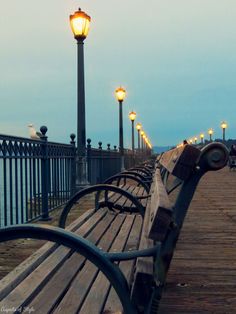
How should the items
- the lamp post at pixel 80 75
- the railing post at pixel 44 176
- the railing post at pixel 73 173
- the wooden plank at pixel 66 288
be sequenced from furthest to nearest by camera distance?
the lamp post at pixel 80 75, the railing post at pixel 73 173, the railing post at pixel 44 176, the wooden plank at pixel 66 288

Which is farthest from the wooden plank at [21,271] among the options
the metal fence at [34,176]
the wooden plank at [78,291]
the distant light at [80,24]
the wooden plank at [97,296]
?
the distant light at [80,24]

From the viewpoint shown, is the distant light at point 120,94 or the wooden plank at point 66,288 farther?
the distant light at point 120,94

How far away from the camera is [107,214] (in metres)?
4.83

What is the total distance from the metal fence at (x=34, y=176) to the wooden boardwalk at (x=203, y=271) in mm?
2093

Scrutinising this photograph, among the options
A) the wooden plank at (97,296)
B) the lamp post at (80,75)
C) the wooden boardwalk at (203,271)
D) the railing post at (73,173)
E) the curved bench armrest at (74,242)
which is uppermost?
the lamp post at (80,75)

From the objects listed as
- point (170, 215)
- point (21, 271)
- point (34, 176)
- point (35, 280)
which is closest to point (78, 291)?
point (35, 280)

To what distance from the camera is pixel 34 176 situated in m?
6.80

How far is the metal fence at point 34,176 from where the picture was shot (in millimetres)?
5406

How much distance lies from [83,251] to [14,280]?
50cm

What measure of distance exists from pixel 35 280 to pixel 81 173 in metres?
8.80

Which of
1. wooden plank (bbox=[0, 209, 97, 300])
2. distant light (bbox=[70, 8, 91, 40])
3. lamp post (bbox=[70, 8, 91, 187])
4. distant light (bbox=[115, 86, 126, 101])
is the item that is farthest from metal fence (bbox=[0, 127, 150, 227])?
distant light (bbox=[115, 86, 126, 101])

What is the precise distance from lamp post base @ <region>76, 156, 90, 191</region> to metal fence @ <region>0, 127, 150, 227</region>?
389mm

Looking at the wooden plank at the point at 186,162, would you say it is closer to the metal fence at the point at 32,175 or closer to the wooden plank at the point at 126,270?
the wooden plank at the point at 126,270

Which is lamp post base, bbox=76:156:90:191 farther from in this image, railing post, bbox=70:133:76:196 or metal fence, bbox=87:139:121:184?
metal fence, bbox=87:139:121:184
